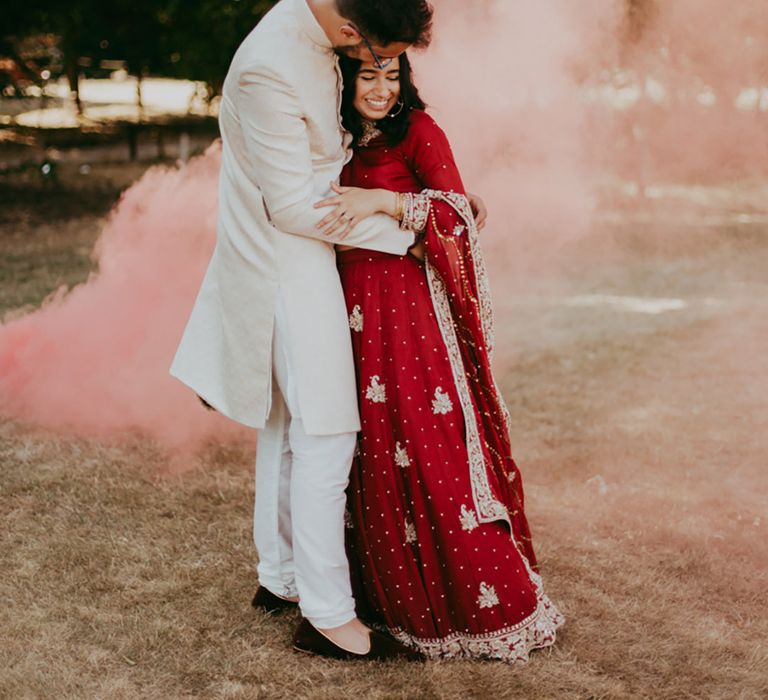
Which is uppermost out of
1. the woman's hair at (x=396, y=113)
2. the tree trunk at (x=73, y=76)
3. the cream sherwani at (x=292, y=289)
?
the woman's hair at (x=396, y=113)

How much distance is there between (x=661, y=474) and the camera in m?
4.36

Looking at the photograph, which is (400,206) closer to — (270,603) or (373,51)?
(373,51)

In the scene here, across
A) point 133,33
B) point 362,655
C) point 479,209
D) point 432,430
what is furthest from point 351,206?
point 133,33

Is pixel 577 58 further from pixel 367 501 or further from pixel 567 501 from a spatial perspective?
pixel 367 501

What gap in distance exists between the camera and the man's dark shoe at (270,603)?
119 inches

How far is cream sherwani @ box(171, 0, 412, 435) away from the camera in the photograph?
7.73ft

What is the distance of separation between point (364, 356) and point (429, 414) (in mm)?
229

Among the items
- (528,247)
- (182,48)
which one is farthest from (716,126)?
(182,48)

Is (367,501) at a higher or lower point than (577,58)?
lower

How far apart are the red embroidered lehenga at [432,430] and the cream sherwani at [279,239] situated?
8cm

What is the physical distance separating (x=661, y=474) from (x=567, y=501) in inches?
22.3

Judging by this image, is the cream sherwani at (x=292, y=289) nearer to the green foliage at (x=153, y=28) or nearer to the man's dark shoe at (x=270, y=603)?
the man's dark shoe at (x=270, y=603)

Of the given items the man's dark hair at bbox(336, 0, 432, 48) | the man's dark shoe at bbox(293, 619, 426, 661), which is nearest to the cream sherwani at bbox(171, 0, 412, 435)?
the man's dark hair at bbox(336, 0, 432, 48)

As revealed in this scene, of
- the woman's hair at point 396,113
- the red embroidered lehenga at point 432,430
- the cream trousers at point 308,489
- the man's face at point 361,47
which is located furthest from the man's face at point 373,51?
the cream trousers at point 308,489
